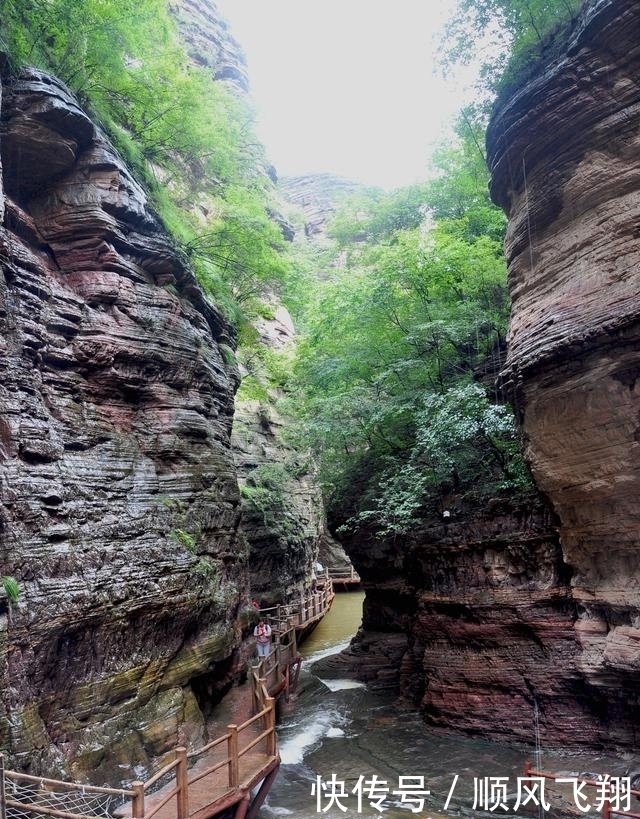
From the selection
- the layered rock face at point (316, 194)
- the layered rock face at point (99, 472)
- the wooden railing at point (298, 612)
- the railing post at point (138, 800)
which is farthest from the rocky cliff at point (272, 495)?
the layered rock face at point (316, 194)

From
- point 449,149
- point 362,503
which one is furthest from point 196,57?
point 362,503

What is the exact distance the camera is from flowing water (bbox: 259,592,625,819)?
1065 cm

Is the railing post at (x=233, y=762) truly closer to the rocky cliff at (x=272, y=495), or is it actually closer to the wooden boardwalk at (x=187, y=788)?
the wooden boardwalk at (x=187, y=788)

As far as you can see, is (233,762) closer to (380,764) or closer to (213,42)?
(380,764)

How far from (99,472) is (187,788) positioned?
5.45 meters

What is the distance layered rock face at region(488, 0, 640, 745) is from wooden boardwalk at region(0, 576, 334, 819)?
20.9 ft

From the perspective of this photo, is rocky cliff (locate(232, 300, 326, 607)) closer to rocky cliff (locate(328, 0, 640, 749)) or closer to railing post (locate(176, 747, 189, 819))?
rocky cliff (locate(328, 0, 640, 749))

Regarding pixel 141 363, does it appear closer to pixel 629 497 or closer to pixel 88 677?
pixel 88 677

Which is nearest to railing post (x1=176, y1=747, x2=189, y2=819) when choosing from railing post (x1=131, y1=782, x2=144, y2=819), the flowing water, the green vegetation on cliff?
railing post (x1=131, y1=782, x2=144, y2=819)

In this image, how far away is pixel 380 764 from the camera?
1263cm

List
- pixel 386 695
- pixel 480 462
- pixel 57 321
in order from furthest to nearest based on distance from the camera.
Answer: pixel 386 695
pixel 480 462
pixel 57 321

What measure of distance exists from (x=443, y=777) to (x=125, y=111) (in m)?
18.0

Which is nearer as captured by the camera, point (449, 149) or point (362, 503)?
point (362, 503)

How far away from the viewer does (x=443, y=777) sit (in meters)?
11.4
